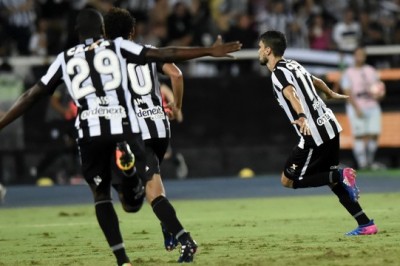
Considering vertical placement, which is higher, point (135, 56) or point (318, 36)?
point (135, 56)

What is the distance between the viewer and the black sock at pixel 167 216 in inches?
356

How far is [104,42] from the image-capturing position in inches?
346

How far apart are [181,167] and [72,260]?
1158 cm

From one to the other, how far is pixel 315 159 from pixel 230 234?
48.5 inches

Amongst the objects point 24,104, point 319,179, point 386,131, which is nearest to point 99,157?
point 24,104

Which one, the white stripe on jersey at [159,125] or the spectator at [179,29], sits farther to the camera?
the spectator at [179,29]

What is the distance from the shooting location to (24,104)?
8.81 meters

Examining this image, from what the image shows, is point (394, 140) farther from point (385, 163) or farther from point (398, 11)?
point (398, 11)

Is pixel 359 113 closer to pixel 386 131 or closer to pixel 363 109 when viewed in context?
pixel 363 109

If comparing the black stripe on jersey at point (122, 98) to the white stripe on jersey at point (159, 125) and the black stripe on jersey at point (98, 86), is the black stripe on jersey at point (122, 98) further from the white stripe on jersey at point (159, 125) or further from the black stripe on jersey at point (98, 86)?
the white stripe on jersey at point (159, 125)

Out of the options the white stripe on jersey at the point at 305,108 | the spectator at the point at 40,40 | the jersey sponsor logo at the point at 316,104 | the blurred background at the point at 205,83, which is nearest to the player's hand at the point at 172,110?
the white stripe on jersey at the point at 305,108

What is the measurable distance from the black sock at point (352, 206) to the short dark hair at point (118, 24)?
2.89 m

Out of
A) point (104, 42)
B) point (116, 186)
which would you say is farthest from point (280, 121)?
point (104, 42)

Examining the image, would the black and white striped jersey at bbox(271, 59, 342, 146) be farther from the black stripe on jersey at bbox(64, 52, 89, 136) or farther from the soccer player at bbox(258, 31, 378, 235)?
the black stripe on jersey at bbox(64, 52, 89, 136)
